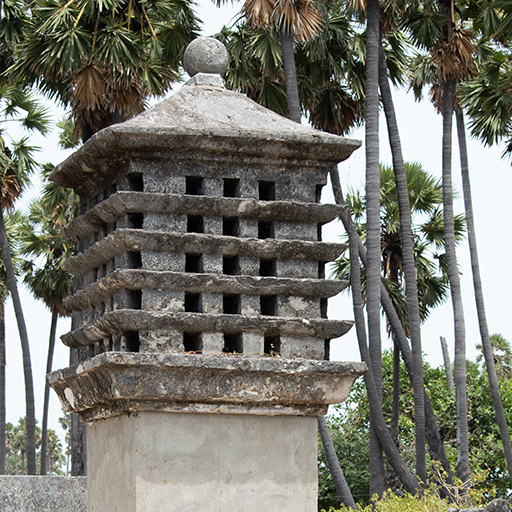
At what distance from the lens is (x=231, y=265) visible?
15.7 feet

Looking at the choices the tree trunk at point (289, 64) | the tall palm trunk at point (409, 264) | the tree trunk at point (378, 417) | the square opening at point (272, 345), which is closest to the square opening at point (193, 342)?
the square opening at point (272, 345)

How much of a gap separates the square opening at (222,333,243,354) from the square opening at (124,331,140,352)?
404 mm

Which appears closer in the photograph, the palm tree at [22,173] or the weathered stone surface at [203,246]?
the weathered stone surface at [203,246]

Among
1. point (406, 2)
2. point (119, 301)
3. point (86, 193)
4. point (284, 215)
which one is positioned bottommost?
point (119, 301)

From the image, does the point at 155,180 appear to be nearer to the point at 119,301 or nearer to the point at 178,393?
the point at 119,301

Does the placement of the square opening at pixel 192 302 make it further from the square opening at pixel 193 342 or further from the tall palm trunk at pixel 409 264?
the tall palm trunk at pixel 409 264

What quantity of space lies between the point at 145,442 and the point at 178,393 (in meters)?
0.26

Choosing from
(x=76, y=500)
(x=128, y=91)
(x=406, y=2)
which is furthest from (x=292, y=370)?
(x=406, y=2)

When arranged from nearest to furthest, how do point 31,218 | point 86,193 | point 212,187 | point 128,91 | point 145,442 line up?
point 145,442 < point 212,187 < point 86,193 < point 128,91 < point 31,218

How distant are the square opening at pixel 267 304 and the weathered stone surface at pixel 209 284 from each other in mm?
75

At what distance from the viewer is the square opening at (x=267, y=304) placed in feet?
15.6

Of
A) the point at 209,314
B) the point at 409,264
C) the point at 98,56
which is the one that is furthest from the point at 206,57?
the point at 409,264

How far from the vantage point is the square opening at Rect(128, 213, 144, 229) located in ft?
15.3

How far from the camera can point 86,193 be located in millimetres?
5293
